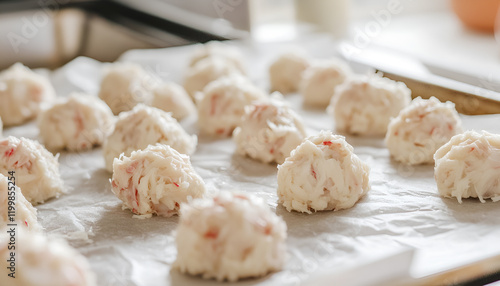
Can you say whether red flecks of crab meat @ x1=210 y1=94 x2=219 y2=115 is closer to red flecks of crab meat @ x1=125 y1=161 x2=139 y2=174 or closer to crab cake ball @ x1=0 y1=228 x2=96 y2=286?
red flecks of crab meat @ x1=125 y1=161 x2=139 y2=174

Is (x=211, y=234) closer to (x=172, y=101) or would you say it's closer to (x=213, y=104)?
(x=213, y=104)

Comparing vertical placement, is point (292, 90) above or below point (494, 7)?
below

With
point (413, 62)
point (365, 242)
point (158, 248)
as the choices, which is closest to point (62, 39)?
point (413, 62)

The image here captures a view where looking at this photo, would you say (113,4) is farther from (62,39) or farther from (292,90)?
(292,90)

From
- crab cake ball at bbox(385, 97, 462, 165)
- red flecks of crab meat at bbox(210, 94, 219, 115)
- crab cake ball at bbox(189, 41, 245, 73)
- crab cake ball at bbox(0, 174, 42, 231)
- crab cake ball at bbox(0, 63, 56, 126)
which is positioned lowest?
crab cake ball at bbox(0, 63, 56, 126)

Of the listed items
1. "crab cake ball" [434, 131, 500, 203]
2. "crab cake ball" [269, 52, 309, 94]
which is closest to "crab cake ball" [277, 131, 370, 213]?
"crab cake ball" [434, 131, 500, 203]

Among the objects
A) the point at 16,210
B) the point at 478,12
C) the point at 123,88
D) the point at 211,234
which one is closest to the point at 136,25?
the point at 123,88
